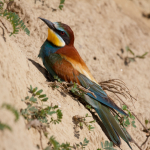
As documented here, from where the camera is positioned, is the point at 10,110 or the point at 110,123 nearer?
the point at 10,110

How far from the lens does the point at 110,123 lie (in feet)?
9.43

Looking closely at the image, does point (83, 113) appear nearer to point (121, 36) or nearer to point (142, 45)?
point (121, 36)

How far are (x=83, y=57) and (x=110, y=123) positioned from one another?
1.34m

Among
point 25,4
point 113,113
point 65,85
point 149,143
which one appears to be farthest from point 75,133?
point 25,4

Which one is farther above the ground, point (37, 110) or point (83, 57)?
point (37, 110)

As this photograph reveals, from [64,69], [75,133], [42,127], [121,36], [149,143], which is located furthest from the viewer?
[121,36]

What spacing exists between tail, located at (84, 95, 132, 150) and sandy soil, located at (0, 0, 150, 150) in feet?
0.33

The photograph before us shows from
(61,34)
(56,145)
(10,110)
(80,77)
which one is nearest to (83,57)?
(61,34)

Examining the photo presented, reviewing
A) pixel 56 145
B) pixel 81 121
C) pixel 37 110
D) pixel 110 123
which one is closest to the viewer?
pixel 56 145

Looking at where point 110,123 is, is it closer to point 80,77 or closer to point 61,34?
point 80,77

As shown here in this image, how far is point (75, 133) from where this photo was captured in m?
2.40

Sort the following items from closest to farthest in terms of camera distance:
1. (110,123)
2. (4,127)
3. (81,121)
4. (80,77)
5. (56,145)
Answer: (4,127) < (56,145) < (81,121) < (110,123) < (80,77)

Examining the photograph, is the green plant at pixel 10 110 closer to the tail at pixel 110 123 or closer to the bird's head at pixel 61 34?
the tail at pixel 110 123

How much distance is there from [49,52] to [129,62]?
189 centimetres
